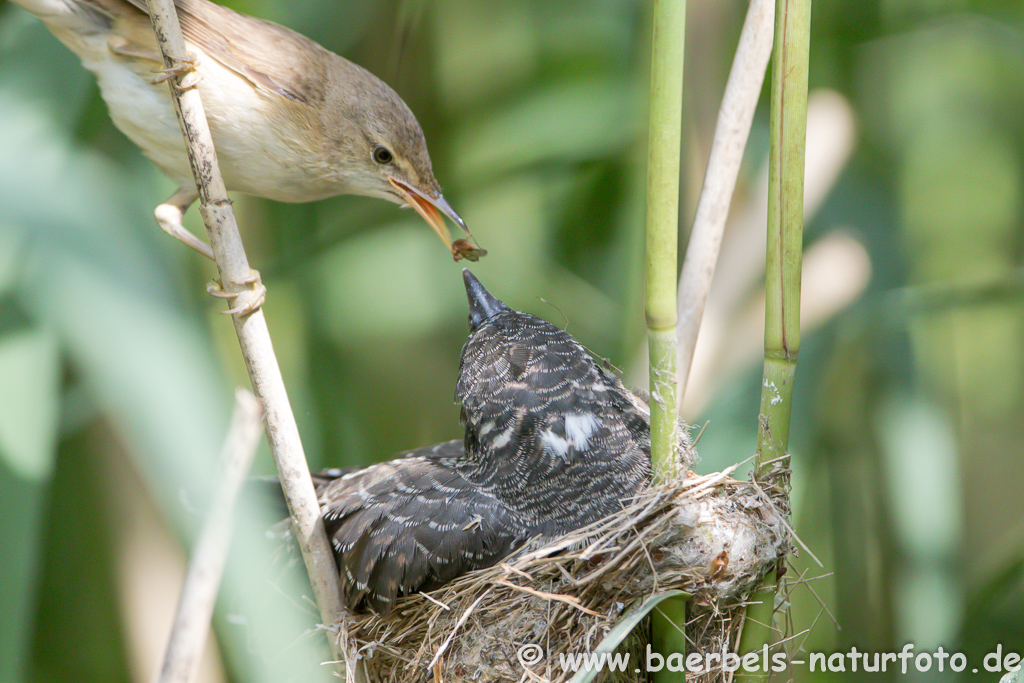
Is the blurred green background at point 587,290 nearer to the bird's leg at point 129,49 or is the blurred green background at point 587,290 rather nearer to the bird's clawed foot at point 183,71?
the bird's leg at point 129,49

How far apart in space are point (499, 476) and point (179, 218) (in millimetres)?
735

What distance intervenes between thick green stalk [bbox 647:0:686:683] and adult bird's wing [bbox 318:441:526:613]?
494 millimetres

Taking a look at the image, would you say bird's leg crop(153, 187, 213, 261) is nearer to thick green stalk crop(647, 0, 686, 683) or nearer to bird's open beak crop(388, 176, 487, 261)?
bird's open beak crop(388, 176, 487, 261)

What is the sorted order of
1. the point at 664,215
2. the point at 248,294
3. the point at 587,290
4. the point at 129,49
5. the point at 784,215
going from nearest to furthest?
the point at 664,215 < the point at 784,215 < the point at 248,294 < the point at 129,49 < the point at 587,290

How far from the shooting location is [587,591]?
1056mm

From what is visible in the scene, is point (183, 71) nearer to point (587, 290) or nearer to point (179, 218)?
point (179, 218)

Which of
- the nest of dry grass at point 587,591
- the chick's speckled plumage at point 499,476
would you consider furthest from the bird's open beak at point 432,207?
the nest of dry grass at point 587,591

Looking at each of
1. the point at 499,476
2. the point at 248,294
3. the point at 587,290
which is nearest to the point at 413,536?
the point at 499,476

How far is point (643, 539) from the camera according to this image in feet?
3.22

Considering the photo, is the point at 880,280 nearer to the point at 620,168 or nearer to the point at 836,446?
the point at 836,446

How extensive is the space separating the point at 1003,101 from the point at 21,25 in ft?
7.98

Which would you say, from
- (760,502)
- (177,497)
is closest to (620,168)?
(760,502)

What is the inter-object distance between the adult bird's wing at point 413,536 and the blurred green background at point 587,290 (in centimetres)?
17

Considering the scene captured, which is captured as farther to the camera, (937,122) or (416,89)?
(416,89)
